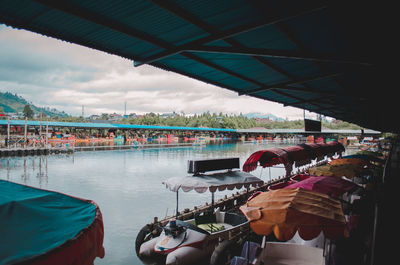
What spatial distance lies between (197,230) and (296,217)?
2966 mm

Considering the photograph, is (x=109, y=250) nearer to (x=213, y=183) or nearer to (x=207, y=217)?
(x=207, y=217)

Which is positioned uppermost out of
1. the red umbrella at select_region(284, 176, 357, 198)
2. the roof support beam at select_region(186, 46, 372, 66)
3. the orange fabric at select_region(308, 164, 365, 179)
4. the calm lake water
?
the roof support beam at select_region(186, 46, 372, 66)

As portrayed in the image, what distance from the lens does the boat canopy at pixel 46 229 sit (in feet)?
5.54

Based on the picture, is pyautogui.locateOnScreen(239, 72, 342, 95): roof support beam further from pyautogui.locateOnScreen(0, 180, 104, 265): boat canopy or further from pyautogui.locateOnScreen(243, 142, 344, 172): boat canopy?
pyautogui.locateOnScreen(0, 180, 104, 265): boat canopy

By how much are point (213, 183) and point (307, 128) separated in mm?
10958

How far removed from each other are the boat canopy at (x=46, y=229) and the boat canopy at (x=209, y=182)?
3985 millimetres

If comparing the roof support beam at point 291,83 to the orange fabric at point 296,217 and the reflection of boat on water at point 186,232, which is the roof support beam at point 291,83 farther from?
the orange fabric at point 296,217

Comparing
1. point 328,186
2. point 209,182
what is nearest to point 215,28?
point 209,182

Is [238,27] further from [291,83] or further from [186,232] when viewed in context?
[186,232]

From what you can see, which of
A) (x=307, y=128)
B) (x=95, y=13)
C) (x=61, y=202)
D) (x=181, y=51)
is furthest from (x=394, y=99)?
(x=61, y=202)

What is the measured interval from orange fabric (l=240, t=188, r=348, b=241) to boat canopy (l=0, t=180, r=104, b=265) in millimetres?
2325

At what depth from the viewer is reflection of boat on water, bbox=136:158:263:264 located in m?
5.60

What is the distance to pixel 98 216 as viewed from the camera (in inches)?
96.9

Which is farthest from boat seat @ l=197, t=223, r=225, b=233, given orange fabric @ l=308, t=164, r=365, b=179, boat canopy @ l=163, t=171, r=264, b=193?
orange fabric @ l=308, t=164, r=365, b=179
